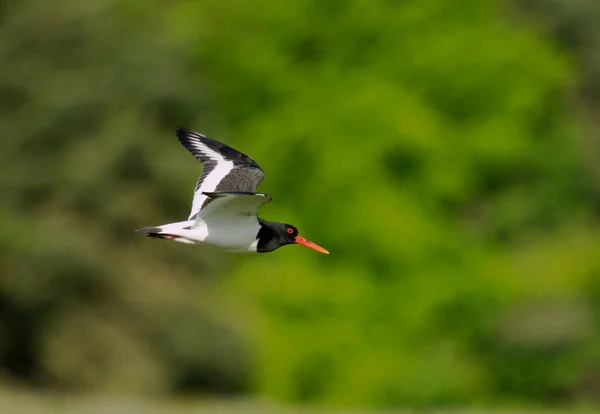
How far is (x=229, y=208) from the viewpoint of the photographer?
10.3m

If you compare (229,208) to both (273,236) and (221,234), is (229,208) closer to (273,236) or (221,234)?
→ (221,234)

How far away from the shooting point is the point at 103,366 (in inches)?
970

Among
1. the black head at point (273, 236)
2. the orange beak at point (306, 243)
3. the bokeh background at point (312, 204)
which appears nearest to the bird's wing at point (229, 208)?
the black head at point (273, 236)

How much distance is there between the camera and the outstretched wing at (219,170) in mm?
10859

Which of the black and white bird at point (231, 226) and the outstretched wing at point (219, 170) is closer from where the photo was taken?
the black and white bird at point (231, 226)

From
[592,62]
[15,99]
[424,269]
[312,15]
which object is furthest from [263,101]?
[15,99]

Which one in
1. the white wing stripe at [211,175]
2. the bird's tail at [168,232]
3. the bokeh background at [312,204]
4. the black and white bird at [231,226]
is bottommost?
the bird's tail at [168,232]

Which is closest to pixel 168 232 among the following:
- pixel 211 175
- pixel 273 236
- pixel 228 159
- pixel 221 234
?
pixel 221 234

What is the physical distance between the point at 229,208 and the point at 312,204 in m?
23.6

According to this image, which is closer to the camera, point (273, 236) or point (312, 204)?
point (273, 236)

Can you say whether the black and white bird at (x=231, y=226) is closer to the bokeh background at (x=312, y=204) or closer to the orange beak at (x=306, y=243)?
the orange beak at (x=306, y=243)

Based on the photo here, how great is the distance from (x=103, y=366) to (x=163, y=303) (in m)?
1.64

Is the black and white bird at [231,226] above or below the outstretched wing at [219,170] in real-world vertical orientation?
below

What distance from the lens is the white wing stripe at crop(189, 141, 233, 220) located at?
11.0 meters
